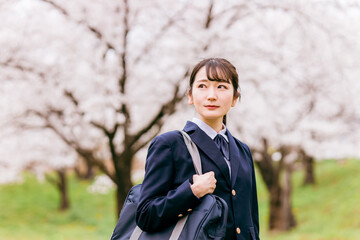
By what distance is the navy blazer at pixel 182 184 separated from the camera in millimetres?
1619

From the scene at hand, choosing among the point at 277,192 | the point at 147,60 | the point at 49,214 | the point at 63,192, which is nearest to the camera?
the point at 147,60

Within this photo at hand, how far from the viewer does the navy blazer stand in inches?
63.7

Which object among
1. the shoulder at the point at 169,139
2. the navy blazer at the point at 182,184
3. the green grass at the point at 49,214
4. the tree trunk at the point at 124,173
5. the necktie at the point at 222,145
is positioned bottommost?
the green grass at the point at 49,214

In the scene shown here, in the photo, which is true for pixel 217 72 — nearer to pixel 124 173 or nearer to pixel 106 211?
pixel 124 173

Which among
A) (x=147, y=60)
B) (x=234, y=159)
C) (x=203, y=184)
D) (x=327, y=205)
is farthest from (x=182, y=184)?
(x=327, y=205)

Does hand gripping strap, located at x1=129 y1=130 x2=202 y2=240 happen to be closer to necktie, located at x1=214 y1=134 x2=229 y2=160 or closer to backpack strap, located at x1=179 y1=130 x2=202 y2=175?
backpack strap, located at x1=179 y1=130 x2=202 y2=175

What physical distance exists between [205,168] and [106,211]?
17.7m

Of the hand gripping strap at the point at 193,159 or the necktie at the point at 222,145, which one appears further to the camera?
the necktie at the point at 222,145

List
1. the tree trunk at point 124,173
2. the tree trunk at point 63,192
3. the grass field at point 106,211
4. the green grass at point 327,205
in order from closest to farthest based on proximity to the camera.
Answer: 1. the tree trunk at point 124,173
2. the green grass at point 327,205
3. the grass field at point 106,211
4. the tree trunk at point 63,192

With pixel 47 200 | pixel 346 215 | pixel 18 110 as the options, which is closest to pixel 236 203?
pixel 18 110

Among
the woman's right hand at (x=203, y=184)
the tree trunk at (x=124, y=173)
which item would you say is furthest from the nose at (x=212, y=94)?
the tree trunk at (x=124, y=173)

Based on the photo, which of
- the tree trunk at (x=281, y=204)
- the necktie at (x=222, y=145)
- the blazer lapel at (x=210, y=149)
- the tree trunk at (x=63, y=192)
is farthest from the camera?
the tree trunk at (x=63, y=192)

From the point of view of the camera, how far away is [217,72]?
1833mm

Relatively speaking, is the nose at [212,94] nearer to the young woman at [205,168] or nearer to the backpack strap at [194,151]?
the young woman at [205,168]
